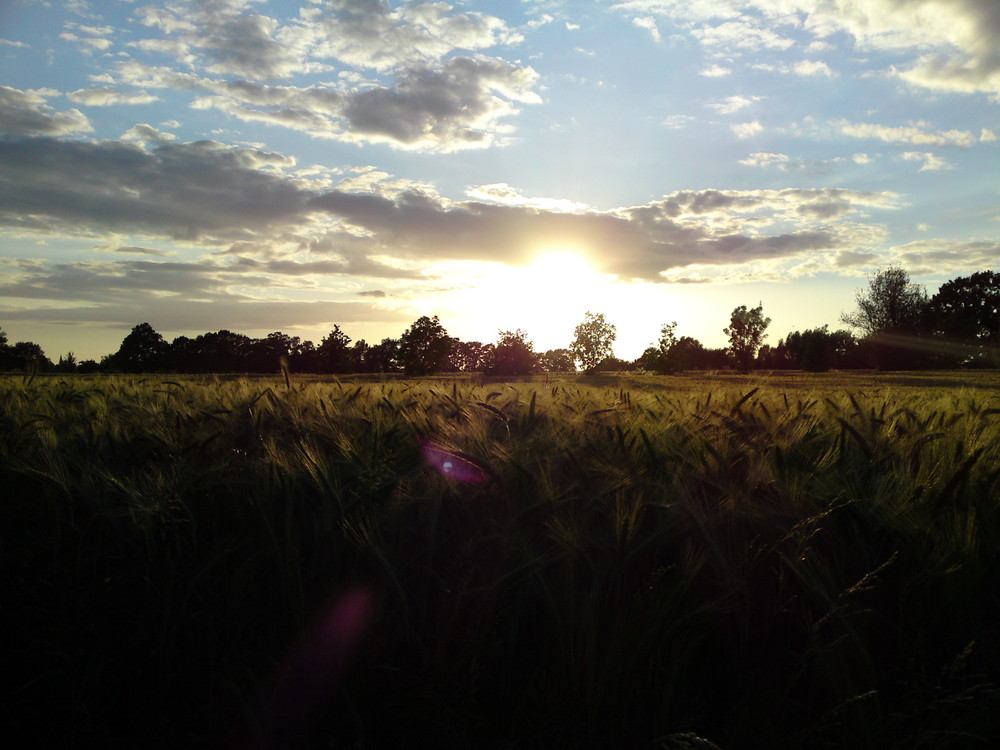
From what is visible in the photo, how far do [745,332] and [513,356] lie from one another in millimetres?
38599

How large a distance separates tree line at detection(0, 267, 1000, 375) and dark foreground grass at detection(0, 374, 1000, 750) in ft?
98.8

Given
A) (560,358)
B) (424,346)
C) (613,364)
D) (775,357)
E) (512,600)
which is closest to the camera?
(512,600)

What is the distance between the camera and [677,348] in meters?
44.7

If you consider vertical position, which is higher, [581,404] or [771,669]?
[581,404]

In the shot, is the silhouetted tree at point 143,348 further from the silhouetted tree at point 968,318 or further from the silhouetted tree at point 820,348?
the silhouetted tree at point 968,318

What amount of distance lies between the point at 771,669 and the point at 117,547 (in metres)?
1.86

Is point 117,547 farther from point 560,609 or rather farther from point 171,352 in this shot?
point 171,352

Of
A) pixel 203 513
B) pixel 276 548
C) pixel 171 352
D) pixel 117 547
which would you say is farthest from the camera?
pixel 171 352

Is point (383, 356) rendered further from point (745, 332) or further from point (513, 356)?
point (745, 332)

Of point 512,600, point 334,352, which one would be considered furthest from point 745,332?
point 512,600

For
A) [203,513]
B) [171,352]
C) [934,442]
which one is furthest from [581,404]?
[171,352]

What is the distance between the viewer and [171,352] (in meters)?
35.7

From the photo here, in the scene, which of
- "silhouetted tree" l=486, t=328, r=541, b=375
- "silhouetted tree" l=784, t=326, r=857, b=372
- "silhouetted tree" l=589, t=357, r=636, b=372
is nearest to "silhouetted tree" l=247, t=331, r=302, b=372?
"silhouetted tree" l=486, t=328, r=541, b=375

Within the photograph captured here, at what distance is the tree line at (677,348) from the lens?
37.8 metres
